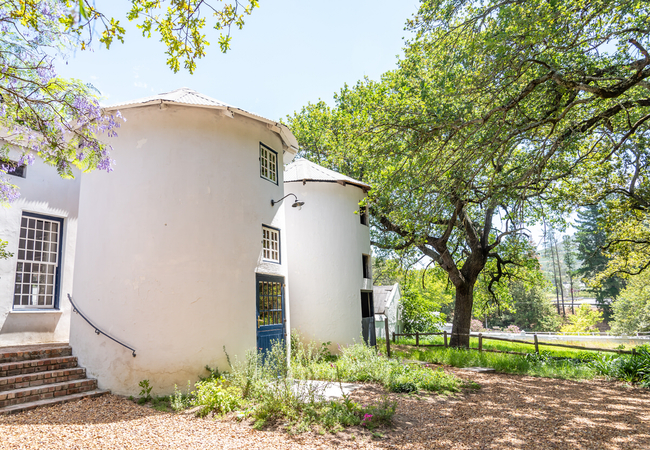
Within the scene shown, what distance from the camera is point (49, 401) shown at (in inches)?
276

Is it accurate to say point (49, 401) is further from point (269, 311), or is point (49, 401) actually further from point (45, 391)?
point (269, 311)

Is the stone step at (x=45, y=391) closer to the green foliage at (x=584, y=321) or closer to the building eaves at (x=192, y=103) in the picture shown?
the building eaves at (x=192, y=103)

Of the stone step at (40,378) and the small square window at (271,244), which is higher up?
the small square window at (271,244)

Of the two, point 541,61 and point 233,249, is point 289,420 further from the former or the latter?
point 541,61

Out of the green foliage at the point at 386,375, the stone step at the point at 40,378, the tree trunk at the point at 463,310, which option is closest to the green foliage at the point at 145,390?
the stone step at the point at 40,378

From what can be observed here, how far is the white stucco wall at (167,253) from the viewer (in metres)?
8.27

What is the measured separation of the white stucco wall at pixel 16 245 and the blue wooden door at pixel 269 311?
516cm

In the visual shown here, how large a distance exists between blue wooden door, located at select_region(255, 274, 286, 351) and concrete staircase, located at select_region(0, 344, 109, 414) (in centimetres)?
349

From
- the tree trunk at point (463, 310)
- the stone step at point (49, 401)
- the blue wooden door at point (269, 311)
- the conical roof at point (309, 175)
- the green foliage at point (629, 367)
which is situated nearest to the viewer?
the stone step at point (49, 401)

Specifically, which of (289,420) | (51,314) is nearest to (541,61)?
(289,420)

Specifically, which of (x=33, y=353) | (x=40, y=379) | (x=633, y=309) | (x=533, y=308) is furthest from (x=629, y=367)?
(x=533, y=308)

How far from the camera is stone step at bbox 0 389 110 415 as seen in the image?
648 cm

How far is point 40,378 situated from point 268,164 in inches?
269

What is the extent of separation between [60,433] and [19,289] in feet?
18.3
